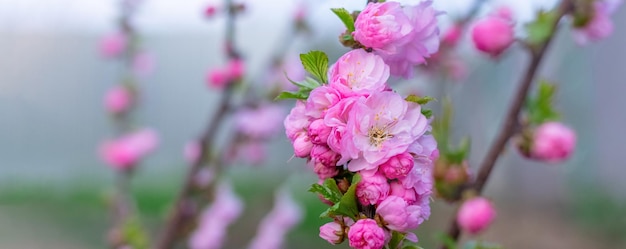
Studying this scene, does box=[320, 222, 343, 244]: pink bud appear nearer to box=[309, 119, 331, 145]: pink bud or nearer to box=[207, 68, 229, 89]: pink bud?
box=[309, 119, 331, 145]: pink bud

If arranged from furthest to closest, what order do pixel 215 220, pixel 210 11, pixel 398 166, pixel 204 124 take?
pixel 204 124 < pixel 215 220 < pixel 210 11 < pixel 398 166

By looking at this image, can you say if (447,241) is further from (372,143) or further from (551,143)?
(372,143)

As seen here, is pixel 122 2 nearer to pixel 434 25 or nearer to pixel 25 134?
pixel 434 25

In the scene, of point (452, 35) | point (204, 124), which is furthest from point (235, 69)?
point (204, 124)

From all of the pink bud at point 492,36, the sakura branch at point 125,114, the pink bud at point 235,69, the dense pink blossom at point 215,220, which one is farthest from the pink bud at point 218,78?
the pink bud at point 492,36

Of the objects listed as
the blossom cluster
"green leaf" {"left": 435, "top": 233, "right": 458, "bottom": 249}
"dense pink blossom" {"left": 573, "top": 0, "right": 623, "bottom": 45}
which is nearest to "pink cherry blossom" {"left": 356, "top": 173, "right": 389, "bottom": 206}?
the blossom cluster

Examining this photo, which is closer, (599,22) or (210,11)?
Answer: (599,22)
